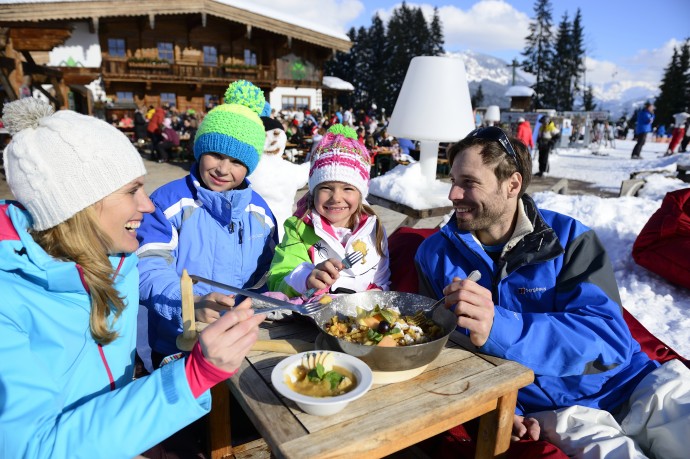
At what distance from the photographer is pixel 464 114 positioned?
4.47 meters

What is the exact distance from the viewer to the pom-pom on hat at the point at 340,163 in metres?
2.52

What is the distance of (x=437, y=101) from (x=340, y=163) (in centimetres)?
227

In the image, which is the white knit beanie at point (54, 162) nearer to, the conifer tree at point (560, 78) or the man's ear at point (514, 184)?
the man's ear at point (514, 184)

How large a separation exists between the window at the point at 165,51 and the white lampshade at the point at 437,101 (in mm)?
23394

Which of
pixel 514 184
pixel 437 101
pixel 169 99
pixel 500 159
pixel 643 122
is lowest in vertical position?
pixel 514 184

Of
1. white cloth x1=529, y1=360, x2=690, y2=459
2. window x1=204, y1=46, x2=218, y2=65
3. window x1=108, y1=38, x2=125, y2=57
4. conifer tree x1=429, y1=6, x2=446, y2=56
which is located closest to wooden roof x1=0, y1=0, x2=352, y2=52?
window x1=108, y1=38, x2=125, y2=57

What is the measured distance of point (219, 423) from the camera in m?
2.18

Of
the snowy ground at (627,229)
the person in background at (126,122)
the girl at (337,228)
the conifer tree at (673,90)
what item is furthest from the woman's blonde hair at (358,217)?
the conifer tree at (673,90)

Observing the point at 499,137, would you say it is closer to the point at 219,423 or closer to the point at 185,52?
the point at 219,423

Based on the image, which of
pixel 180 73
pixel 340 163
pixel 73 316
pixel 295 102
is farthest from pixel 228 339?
pixel 295 102

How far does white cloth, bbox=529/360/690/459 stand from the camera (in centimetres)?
166

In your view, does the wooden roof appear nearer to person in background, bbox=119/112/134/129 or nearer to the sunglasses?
→ person in background, bbox=119/112/134/129

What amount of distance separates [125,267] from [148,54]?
25789 millimetres

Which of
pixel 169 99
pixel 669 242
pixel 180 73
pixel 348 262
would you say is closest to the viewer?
pixel 348 262
